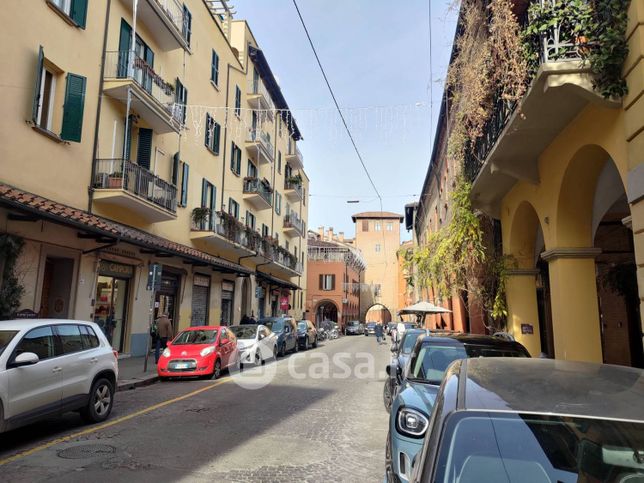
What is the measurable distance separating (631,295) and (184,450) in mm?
9907

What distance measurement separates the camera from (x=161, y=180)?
59.9 feet

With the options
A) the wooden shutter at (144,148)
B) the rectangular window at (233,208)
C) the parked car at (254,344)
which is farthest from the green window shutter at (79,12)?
the rectangular window at (233,208)

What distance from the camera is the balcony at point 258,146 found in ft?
101

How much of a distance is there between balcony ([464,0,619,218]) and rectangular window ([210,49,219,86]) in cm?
1608

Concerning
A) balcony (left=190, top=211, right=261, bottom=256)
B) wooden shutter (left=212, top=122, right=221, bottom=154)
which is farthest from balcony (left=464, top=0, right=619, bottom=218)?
wooden shutter (left=212, top=122, right=221, bottom=154)

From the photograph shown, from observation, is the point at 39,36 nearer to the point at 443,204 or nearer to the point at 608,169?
the point at 608,169

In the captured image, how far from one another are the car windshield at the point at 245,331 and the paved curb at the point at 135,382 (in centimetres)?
477

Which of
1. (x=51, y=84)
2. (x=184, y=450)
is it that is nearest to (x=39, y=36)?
(x=51, y=84)

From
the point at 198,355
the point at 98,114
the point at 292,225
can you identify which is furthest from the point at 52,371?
the point at 292,225

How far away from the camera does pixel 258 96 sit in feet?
103

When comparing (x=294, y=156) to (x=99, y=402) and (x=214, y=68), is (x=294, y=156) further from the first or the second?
(x=99, y=402)

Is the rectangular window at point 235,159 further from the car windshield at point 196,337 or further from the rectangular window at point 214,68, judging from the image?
the car windshield at point 196,337

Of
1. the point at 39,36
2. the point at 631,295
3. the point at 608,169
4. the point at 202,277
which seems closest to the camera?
the point at 608,169

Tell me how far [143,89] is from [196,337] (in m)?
8.54
